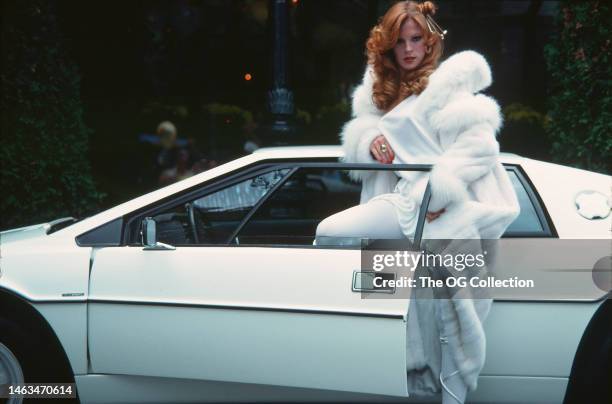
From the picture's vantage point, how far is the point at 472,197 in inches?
113

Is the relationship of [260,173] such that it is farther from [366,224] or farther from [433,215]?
[433,215]

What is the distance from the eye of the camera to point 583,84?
16.4 feet

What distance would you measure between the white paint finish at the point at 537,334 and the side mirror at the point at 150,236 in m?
1.40

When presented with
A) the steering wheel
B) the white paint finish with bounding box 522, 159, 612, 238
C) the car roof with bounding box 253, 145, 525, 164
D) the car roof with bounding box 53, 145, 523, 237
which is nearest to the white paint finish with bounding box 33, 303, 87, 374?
the car roof with bounding box 53, 145, 523, 237

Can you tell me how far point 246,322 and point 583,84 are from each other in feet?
11.3

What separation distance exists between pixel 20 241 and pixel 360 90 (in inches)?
70.7

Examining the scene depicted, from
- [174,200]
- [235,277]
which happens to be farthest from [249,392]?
[174,200]

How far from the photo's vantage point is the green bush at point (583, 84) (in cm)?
480

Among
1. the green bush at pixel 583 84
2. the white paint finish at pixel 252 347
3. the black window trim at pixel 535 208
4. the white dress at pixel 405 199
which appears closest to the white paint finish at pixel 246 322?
the white paint finish at pixel 252 347

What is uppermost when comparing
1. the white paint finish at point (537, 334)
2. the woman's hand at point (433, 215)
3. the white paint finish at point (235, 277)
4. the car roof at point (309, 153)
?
the car roof at point (309, 153)

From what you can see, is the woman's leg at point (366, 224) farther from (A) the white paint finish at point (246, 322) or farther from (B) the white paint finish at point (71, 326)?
(B) the white paint finish at point (71, 326)

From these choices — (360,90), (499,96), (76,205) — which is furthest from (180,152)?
(499,96)

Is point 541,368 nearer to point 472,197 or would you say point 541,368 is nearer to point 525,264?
point 525,264

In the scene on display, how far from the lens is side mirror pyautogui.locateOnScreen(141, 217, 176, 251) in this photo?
2.84m
